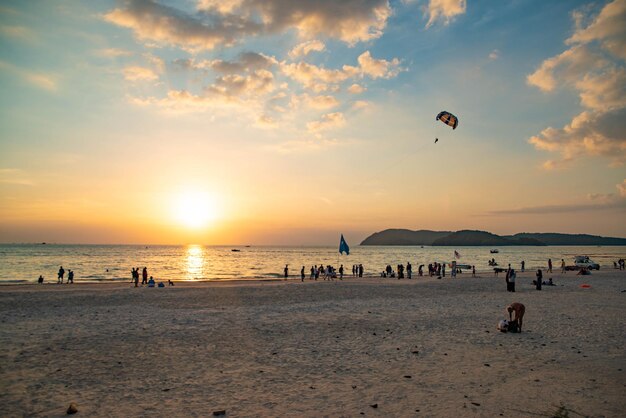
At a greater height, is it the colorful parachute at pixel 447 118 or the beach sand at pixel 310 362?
the colorful parachute at pixel 447 118

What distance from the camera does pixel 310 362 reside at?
11078mm

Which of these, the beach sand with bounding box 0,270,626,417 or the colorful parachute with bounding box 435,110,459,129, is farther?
the colorful parachute with bounding box 435,110,459,129

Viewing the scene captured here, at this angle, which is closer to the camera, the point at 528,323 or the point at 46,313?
the point at 528,323

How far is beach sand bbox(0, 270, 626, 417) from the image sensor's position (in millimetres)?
8023

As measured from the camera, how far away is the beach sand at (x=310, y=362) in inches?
316

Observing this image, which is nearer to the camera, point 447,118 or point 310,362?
point 310,362

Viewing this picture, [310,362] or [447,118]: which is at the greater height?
[447,118]

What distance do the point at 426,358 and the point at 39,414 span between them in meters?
9.55

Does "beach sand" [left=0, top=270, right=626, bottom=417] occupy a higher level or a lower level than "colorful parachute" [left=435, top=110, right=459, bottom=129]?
lower

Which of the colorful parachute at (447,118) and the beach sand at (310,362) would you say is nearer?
the beach sand at (310,362)

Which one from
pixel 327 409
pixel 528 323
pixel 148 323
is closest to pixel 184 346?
pixel 148 323

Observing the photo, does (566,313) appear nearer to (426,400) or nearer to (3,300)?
(426,400)

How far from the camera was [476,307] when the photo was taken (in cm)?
2162

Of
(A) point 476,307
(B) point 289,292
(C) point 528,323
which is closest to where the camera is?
(C) point 528,323
